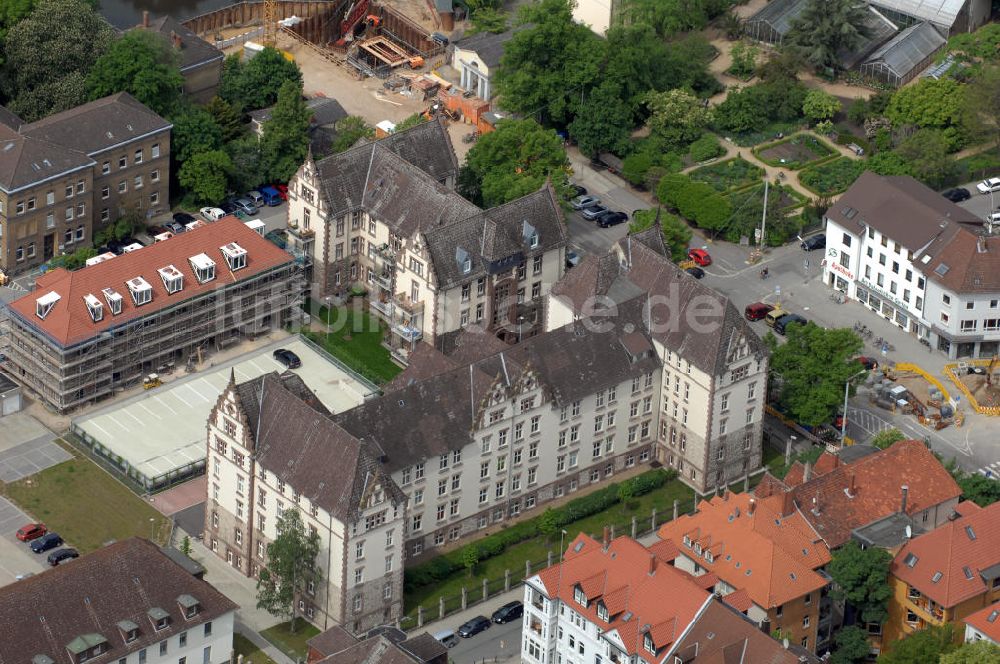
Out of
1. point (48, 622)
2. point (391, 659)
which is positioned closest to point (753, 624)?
point (391, 659)

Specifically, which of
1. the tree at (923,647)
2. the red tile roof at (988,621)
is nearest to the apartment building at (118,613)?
the tree at (923,647)

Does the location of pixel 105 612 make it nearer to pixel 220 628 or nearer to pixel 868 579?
pixel 220 628

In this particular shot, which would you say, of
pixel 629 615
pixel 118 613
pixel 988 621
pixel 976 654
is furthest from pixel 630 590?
pixel 118 613

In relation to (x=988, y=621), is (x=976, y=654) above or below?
above

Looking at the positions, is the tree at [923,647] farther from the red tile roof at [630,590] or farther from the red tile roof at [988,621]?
the red tile roof at [630,590]

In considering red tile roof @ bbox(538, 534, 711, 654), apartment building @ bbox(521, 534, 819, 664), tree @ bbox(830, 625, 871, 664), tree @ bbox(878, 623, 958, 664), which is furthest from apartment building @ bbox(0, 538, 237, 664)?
tree @ bbox(878, 623, 958, 664)

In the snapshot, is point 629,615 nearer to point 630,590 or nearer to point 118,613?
point 630,590
